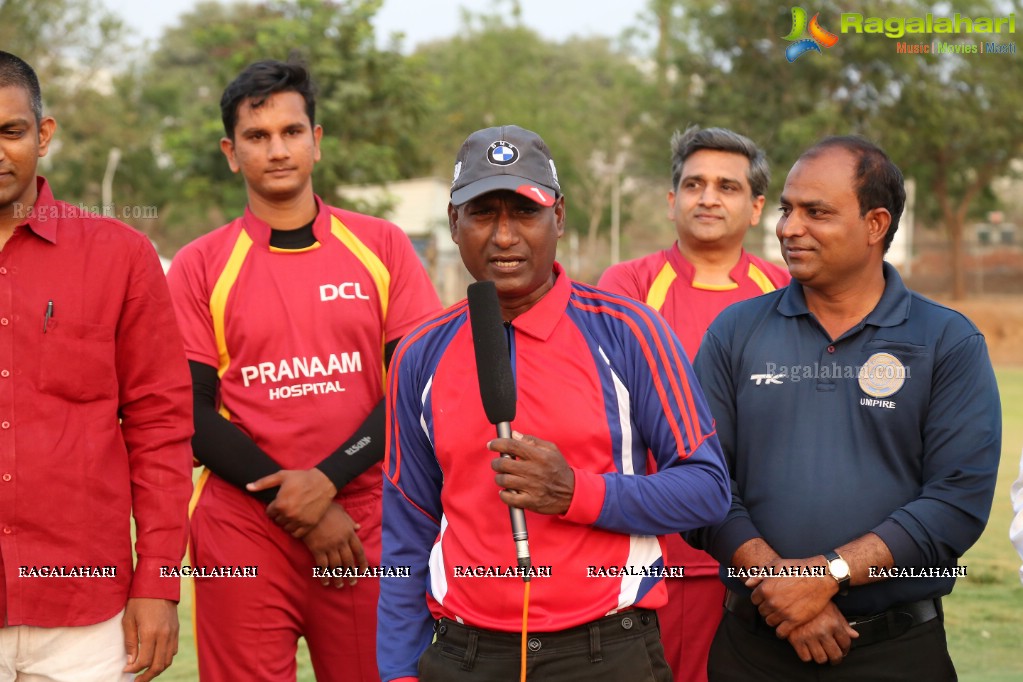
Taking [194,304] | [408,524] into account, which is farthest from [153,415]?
[194,304]

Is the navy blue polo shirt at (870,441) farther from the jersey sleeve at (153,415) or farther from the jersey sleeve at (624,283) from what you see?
the jersey sleeve at (153,415)

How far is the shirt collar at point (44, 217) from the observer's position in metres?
3.67

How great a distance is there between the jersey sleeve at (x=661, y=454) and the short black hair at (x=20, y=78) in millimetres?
1972

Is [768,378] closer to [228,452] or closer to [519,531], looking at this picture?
[519,531]

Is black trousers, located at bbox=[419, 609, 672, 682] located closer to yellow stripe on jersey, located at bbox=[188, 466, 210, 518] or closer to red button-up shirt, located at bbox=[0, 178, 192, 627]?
red button-up shirt, located at bbox=[0, 178, 192, 627]

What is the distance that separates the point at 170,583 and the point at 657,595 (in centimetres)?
150

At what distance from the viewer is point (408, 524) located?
11.6 feet

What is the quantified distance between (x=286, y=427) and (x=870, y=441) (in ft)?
7.58

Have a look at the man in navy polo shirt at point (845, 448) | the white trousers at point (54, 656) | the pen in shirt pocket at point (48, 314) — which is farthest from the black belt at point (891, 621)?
the pen in shirt pocket at point (48, 314)

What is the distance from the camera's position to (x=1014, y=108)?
3697cm

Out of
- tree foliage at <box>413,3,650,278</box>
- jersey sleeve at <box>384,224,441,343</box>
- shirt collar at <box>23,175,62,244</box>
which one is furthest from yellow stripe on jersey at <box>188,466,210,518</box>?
tree foliage at <box>413,3,650,278</box>

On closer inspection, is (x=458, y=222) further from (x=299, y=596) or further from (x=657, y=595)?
(x=299, y=596)

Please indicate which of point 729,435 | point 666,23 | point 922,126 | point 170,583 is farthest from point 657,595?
point 666,23

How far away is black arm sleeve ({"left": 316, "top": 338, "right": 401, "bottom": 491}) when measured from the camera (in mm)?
4797
